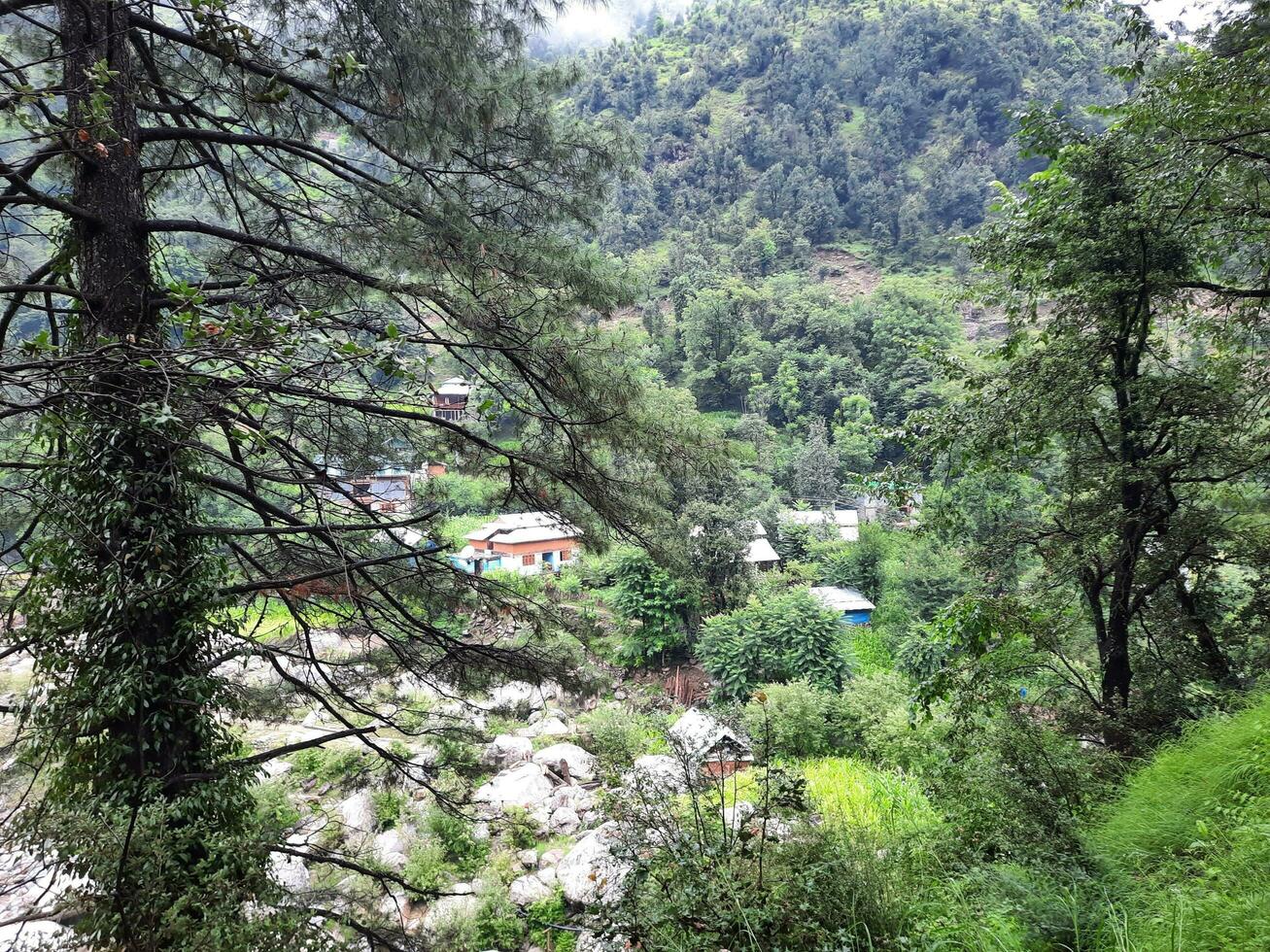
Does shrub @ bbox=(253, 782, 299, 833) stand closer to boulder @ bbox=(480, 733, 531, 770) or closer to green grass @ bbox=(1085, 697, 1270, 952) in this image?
green grass @ bbox=(1085, 697, 1270, 952)

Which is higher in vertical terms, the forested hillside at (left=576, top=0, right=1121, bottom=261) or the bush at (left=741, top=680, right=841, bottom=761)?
the forested hillside at (left=576, top=0, right=1121, bottom=261)

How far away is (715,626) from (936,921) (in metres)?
11.6

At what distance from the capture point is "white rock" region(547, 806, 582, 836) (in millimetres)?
7723

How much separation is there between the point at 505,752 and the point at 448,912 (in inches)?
156

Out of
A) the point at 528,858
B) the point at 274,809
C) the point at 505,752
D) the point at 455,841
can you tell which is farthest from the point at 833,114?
the point at 274,809

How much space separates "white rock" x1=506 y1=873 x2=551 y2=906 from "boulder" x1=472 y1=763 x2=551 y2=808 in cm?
154

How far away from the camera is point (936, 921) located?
238cm

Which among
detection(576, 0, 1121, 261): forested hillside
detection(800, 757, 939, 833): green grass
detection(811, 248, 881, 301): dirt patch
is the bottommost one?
detection(800, 757, 939, 833): green grass

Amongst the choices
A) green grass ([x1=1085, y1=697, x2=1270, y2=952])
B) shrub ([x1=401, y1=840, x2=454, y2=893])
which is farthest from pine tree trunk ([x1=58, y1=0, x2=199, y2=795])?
shrub ([x1=401, y1=840, x2=454, y2=893])

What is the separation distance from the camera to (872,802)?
539 centimetres

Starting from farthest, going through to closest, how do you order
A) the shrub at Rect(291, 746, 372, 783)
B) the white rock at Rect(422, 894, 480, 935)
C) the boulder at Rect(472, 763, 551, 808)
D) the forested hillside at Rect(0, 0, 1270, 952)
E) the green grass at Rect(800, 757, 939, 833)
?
1. the shrub at Rect(291, 746, 372, 783)
2. the boulder at Rect(472, 763, 551, 808)
3. the white rock at Rect(422, 894, 480, 935)
4. the green grass at Rect(800, 757, 939, 833)
5. the forested hillside at Rect(0, 0, 1270, 952)

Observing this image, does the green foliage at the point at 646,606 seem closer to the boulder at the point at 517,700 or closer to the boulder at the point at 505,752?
the boulder at the point at 517,700

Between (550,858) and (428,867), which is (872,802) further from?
(428,867)

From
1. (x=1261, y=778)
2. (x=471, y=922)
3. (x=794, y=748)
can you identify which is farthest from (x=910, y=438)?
(x=794, y=748)
